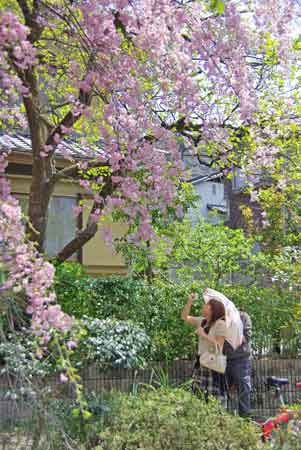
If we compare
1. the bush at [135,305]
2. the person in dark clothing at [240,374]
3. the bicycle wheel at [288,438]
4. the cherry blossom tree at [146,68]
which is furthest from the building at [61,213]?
the bicycle wheel at [288,438]

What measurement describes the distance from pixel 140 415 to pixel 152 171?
168cm

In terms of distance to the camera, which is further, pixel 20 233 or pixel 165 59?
pixel 165 59

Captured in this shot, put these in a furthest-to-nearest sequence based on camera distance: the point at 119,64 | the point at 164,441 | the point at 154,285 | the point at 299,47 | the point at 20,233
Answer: the point at 154,285 < the point at 299,47 < the point at 119,64 < the point at 164,441 < the point at 20,233

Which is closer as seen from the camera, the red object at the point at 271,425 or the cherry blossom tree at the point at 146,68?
the cherry blossom tree at the point at 146,68

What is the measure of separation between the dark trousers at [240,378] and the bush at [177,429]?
6.82 ft

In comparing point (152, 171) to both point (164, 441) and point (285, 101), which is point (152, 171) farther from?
point (285, 101)

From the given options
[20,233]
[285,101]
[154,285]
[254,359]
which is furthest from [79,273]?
[20,233]

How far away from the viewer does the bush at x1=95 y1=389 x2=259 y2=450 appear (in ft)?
13.6

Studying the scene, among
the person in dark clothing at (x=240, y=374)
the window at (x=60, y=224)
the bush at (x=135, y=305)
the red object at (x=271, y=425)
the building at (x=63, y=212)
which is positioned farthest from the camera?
the window at (x=60, y=224)

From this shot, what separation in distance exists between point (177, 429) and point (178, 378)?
3.56 metres

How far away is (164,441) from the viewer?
418 cm

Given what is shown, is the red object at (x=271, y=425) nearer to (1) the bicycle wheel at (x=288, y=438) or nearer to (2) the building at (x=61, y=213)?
(1) the bicycle wheel at (x=288, y=438)

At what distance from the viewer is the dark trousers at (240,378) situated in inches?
267

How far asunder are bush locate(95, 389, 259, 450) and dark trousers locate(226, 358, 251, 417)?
2.08 m
